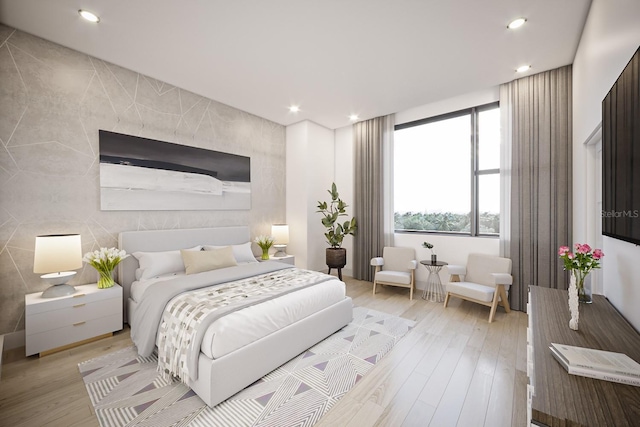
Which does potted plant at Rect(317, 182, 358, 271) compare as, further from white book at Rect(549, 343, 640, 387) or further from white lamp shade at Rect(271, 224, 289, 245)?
white book at Rect(549, 343, 640, 387)

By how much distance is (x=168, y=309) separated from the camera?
2293mm

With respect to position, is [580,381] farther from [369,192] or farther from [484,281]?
[369,192]

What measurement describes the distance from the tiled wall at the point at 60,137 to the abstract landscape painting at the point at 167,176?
103 millimetres

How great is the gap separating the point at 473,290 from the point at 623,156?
2.39 m

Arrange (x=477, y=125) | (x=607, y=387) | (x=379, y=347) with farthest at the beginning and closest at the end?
(x=477, y=125) < (x=379, y=347) < (x=607, y=387)

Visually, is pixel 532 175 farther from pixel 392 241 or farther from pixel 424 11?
pixel 424 11

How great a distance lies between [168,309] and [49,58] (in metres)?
2.91

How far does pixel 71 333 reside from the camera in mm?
2557

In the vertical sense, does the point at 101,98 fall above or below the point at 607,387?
above

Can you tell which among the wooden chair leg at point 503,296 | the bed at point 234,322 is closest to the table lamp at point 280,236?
the bed at point 234,322

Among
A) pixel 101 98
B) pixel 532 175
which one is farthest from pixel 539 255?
pixel 101 98

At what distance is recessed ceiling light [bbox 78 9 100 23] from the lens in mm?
2338

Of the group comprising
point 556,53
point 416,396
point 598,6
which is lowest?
point 416,396

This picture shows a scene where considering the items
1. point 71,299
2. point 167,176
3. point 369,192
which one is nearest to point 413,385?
point 71,299
